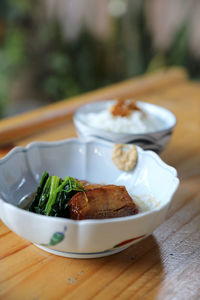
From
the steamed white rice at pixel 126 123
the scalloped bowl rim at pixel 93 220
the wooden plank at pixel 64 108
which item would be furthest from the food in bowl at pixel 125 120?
the wooden plank at pixel 64 108

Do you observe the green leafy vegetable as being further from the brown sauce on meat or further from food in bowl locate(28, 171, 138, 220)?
the brown sauce on meat

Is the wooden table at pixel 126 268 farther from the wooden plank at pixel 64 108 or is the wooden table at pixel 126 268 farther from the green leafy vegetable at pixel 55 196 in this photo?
the wooden plank at pixel 64 108

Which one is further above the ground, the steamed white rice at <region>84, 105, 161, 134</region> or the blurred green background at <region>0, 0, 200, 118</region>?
the steamed white rice at <region>84, 105, 161, 134</region>

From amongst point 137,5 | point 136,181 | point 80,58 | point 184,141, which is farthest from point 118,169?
point 137,5

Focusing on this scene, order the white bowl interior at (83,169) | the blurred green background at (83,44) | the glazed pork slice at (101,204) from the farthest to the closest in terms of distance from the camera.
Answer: the blurred green background at (83,44) < the white bowl interior at (83,169) < the glazed pork slice at (101,204)

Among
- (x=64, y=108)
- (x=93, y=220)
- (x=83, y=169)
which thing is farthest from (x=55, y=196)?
(x=64, y=108)

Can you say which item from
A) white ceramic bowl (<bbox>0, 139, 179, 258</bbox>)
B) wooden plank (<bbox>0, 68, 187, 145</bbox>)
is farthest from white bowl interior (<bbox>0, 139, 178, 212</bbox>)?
wooden plank (<bbox>0, 68, 187, 145</bbox>)
